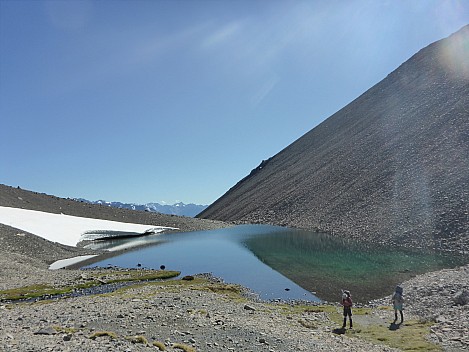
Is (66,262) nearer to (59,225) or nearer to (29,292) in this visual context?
(29,292)

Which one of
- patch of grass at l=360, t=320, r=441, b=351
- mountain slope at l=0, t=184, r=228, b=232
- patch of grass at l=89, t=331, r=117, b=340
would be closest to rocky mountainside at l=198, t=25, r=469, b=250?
mountain slope at l=0, t=184, r=228, b=232

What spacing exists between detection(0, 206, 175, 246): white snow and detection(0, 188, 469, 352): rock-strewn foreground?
5366 centimetres

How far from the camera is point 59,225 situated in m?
99.7

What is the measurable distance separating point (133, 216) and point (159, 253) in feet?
214

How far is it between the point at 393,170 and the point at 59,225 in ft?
319

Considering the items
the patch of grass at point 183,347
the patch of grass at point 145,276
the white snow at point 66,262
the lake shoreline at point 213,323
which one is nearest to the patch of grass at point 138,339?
the lake shoreline at point 213,323

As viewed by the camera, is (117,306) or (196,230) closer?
(117,306)

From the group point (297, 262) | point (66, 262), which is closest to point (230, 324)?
point (297, 262)

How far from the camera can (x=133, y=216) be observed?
13762 centimetres

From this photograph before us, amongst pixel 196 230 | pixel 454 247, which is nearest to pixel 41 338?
pixel 454 247

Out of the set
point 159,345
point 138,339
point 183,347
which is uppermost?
point 138,339

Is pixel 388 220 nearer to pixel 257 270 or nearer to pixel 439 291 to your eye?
pixel 257 270

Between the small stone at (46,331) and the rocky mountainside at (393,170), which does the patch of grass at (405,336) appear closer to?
the small stone at (46,331)

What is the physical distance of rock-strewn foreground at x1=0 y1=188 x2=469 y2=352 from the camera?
18.0m
